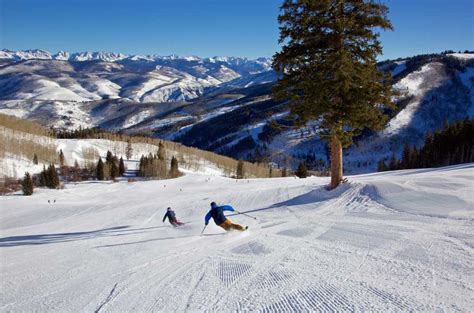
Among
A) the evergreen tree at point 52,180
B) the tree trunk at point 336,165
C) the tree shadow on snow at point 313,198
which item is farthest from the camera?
the evergreen tree at point 52,180

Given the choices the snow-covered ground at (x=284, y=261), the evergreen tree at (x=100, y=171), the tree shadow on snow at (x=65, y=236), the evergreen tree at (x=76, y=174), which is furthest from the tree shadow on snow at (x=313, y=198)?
the evergreen tree at (x=76, y=174)

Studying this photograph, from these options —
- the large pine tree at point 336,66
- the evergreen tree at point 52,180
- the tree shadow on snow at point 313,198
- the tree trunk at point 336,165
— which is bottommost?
the evergreen tree at point 52,180

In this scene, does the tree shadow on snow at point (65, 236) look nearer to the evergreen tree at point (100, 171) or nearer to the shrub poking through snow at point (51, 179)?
the shrub poking through snow at point (51, 179)

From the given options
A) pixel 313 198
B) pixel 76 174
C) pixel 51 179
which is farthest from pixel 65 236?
pixel 76 174

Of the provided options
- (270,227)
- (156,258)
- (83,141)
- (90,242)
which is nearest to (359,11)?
(270,227)

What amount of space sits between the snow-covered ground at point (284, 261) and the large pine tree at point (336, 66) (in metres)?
3.82

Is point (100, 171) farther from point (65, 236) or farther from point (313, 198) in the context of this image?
point (313, 198)

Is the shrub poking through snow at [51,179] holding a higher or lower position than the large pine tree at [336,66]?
lower

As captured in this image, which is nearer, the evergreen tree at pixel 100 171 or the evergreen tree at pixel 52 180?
the evergreen tree at pixel 52 180

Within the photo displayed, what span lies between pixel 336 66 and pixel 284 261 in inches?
435

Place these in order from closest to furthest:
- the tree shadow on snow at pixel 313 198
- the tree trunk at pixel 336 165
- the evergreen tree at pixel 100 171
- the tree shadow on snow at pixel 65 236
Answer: the tree shadow on snow at pixel 65 236
the tree shadow on snow at pixel 313 198
the tree trunk at pixel 336 165
the evergreen tree at pixel 100 171

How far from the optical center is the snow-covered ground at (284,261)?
254 inches

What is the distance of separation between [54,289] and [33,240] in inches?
394

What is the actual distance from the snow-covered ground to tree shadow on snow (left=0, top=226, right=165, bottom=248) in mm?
154
